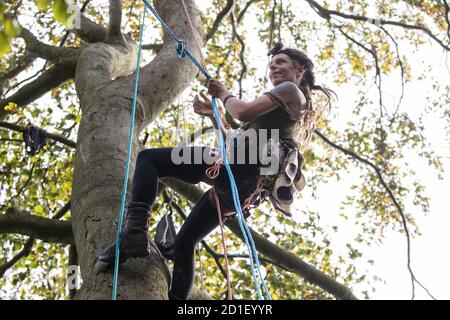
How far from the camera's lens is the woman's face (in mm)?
2887

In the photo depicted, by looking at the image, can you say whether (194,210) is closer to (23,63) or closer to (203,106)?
(203,106)

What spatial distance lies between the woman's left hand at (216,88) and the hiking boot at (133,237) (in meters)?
0.75

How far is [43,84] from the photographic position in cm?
438

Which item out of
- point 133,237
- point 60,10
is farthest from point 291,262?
point 60,10

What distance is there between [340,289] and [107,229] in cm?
276

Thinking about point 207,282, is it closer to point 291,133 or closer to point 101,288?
point 291,133

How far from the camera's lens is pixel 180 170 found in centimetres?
259

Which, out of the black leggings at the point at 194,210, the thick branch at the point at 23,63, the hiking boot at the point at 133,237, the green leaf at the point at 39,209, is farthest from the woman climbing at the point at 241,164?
the thick branch at the point at 23,63

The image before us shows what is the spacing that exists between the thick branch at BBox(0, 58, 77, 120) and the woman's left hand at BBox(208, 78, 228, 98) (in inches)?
75.8

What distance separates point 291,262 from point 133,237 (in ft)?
8.41

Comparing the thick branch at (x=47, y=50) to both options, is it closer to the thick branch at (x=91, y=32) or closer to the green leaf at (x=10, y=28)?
the thick branch at (x=91, y=32)

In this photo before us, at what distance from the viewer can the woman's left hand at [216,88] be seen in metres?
2.74
